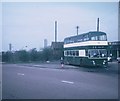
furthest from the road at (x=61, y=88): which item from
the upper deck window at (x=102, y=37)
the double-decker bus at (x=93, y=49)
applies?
the upper deck window at (x=102, y=37)

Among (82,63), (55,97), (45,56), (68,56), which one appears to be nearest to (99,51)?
(82,63)

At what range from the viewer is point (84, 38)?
30531 millimetres

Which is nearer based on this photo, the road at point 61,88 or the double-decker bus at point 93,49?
the road at point 61,88

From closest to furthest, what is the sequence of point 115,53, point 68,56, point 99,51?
1. point 99,51
2. point 68,56
3. point 115,53

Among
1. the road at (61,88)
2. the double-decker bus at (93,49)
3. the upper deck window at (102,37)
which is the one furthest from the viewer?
the upper deck window at (102,37)

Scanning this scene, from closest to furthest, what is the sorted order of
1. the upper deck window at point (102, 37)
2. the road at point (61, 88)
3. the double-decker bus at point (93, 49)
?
the road at point (61, 88), the double-decker bus at point (93, 49), the upper deck window at point (102, 37)

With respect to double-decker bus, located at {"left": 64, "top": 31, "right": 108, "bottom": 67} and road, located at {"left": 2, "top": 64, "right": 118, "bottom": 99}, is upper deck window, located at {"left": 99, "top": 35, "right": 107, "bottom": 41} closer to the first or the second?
double-decker bus, located at {"left": 64, "top": 31, "right": 108, "bottom": 67}

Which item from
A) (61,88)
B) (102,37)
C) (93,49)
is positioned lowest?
(61,88)

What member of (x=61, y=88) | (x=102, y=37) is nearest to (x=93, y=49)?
(x=102, y=37)

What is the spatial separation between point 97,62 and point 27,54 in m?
38.3

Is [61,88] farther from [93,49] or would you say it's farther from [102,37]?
[102,37]

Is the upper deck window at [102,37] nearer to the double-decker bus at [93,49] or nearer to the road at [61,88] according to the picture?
the double-decker bus at [93,49]

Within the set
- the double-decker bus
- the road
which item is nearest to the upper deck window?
the double-decker bus

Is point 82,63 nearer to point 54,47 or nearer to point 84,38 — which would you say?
point 84,38
